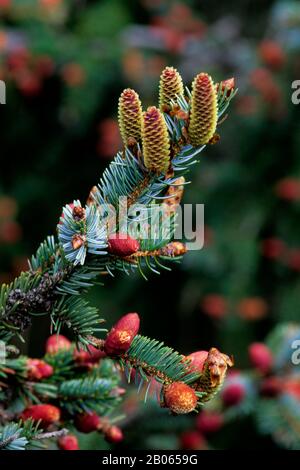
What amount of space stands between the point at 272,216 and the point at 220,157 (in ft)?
1.22

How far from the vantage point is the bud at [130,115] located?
57 centimetres

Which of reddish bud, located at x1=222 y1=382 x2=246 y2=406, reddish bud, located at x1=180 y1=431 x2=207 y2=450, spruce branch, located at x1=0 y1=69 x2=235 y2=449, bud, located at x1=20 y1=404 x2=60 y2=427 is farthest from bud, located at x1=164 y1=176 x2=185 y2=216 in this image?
reddish bud, located at x1=180 y1=431 x2=207 y2=450

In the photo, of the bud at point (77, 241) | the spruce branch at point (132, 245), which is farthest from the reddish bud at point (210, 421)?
the bud at point (77, 241)

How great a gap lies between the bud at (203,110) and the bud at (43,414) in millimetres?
295

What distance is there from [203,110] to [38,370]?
32 cm

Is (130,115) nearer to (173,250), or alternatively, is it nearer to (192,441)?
(173,250)

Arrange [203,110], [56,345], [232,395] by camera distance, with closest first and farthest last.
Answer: [203,110] < [56,345] < [232,395]

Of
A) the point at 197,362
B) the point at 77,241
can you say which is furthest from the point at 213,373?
the point at 77,241

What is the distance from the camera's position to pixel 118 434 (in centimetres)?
75

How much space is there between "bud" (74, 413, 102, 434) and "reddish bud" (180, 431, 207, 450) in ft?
1.40

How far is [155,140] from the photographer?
559mm

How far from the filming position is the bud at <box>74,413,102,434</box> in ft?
2.35

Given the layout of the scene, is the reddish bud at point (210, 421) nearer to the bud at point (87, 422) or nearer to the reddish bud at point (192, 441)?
the reddish bud at point (192, 441)

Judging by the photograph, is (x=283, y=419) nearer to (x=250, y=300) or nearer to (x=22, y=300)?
(x=22, y=300)
